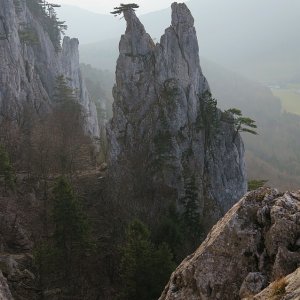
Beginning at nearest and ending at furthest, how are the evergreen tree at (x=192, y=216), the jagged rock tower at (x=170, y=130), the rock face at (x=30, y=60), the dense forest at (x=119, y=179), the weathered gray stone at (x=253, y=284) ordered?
the weathered gray stone at (x=253, y=284), the dense forest at (x=119, y=179), the evergreen tree at (x=192, y=216), the jagged rock tower at (x=170, y=130), the rock face at (x=30, y=60)

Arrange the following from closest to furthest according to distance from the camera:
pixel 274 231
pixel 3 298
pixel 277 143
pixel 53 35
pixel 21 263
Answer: pixel 274 231, pixel 3 298, pixel 21 263, pixel 53 35, pixel 277 143

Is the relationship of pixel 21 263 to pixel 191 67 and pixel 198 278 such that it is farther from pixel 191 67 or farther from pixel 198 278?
pixel 191 67

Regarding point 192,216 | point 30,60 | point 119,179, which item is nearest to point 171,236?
point 192,216

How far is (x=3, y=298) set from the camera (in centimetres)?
2261

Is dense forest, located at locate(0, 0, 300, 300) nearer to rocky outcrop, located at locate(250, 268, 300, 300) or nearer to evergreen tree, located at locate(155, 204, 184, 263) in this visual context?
evergreen tree, located at locate(155, 204, 184, 263)

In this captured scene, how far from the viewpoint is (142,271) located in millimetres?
31219

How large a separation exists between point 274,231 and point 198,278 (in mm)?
3048

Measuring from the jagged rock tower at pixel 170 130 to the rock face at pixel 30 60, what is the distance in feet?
54.5

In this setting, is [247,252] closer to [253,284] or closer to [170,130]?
[253,284]

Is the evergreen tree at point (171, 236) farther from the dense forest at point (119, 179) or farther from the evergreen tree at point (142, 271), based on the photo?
the evergreen tree at point (142, 271)

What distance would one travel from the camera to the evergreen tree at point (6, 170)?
133ft

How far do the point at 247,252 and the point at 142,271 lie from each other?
18.3 m

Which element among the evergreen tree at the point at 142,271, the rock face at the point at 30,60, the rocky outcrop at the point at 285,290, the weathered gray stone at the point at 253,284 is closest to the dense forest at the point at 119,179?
the evergreen tree at the point at 142,271

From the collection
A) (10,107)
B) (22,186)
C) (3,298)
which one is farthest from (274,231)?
(10,107)
